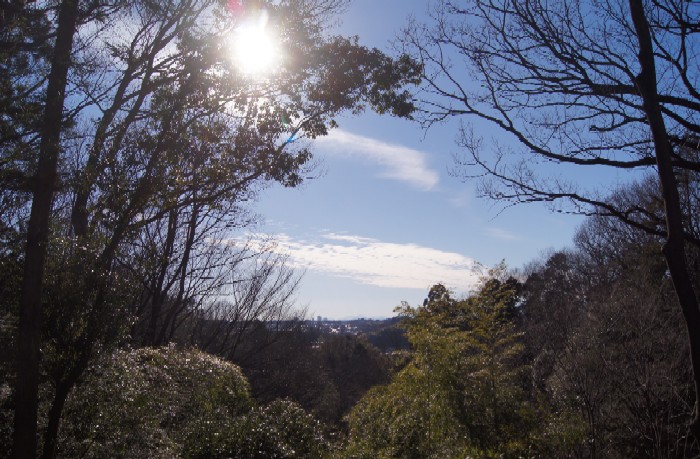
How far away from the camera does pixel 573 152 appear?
5.77 meters

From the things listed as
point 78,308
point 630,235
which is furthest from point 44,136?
point 630,235

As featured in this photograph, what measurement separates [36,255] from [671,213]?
5669 millimetres

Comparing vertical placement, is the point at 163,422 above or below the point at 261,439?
below

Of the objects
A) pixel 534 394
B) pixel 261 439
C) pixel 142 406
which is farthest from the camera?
pixel 534 394

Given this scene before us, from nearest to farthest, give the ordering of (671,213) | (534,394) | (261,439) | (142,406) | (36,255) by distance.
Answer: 1. (671,213)
2. (36,255)
3. (261,439)
4. (142,406)
5. (534,394)

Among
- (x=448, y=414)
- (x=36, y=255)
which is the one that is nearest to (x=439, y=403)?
(x=448, y=414)

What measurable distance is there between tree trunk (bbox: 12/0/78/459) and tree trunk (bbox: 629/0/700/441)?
551cm

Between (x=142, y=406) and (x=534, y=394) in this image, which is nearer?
(x=142, y=406)

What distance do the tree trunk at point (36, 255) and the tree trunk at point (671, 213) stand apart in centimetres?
551

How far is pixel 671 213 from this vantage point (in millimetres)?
3801

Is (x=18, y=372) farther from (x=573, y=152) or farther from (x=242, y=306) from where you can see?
(x=242, y=306)

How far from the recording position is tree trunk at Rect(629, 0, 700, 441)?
11.9ft

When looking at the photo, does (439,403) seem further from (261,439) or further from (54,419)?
(54,419)

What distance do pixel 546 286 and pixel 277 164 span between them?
975 inches
